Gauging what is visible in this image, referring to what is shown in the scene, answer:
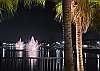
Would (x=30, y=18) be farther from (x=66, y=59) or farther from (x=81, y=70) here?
(x=66, y=59)

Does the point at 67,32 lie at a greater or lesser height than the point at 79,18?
lesser

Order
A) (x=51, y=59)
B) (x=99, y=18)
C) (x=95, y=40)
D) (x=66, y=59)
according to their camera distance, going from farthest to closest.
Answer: (x=95, y=40), (x=51, y=59), (x=99, y=18), (x=66, y=59)

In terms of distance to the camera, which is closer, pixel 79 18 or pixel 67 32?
pixel 67 32

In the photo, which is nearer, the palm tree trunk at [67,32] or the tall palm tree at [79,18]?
the palm tree trunk at [67,32]

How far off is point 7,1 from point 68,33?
197 cm

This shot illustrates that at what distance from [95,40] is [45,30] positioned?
5.27 metres

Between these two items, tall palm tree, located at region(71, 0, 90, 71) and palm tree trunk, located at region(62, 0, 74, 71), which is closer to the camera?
palm tree trunk, located at region(62, 0, 74, 71)

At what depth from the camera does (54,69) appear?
9992mm

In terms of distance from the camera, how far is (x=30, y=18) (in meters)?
20.9

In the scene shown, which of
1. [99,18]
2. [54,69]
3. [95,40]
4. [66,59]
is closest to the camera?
[66,59]

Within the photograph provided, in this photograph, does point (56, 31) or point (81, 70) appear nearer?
point (81, 70)

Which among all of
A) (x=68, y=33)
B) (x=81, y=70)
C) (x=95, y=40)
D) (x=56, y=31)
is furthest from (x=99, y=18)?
(x=56, y=31)

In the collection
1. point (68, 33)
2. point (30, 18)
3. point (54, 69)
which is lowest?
point (54, 69)

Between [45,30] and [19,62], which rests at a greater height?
[45,30]
